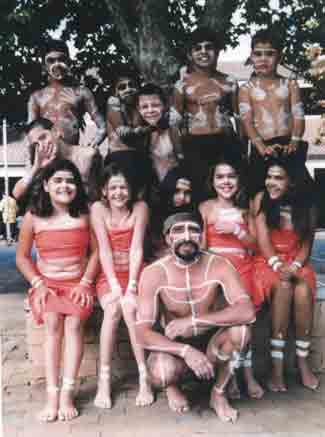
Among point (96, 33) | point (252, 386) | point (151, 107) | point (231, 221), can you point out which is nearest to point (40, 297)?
point (231, 221)

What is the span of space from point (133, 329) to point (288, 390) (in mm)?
1187

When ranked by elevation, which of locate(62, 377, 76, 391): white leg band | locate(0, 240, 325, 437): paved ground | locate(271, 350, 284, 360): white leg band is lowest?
locate(0, 240, 325, 437): paved ground

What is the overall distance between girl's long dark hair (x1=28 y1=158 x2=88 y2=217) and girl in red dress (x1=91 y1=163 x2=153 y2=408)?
118mm

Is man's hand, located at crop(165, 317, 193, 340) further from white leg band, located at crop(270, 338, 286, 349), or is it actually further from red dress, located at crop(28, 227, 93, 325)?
white leg band, located at crop(270, 338, 286, 349)

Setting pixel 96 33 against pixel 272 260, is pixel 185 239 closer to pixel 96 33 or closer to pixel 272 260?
pixel 272 260

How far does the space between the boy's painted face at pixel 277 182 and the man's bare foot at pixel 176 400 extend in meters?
1.53

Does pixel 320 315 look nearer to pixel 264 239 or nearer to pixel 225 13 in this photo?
pixel 264 239

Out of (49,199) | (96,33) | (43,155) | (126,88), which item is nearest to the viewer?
(49,199)

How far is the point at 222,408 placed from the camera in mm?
3588

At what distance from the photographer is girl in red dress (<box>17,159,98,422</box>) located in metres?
3.72

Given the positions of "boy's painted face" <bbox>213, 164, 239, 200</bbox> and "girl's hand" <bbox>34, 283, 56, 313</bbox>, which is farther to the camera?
"boy's painted face" <bbox>213, 164, 239, 200</bbox>

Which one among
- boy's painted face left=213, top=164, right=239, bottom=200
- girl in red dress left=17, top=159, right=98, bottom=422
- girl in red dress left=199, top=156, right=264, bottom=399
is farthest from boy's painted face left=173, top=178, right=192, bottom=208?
girl in red dress left=17, top=159, right=98, bottom=422

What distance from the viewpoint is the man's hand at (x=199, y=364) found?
3.30 meters

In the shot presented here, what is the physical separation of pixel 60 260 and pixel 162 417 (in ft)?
3.99
